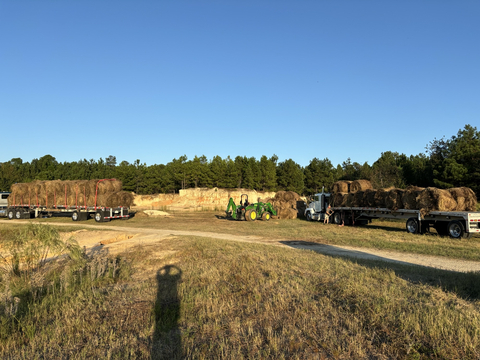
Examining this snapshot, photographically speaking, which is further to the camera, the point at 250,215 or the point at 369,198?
the point at 250,215

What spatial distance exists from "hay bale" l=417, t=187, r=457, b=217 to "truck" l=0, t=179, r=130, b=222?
21.9 m

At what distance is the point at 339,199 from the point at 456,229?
35.5 ft

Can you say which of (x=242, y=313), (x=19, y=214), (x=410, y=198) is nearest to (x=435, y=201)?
(x=410, y=198)

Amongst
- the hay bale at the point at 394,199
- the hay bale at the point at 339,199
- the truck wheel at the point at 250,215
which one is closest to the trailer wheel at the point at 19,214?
the truck wheel at the point at 250,215

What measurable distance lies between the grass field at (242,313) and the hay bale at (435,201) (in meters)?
10.9

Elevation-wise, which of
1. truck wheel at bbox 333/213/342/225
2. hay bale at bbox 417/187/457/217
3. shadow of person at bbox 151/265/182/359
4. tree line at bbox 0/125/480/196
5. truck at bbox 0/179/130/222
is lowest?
shadow of person at bbox 151/265/182/359

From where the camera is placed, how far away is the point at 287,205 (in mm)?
32875

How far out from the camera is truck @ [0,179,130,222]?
27297 mm

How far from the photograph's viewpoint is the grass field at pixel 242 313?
428 centimetres

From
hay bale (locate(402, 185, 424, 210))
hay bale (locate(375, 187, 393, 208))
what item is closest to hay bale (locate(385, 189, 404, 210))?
hay bale (locate(402, 185, 424, 210))

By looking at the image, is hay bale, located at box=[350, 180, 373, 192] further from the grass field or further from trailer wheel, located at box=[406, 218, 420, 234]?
the grass field

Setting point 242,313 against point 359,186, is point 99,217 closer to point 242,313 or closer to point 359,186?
point 359,186

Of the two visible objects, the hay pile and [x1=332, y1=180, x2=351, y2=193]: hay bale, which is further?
the hay pile

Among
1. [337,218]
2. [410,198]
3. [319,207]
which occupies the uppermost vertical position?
[410,198]
